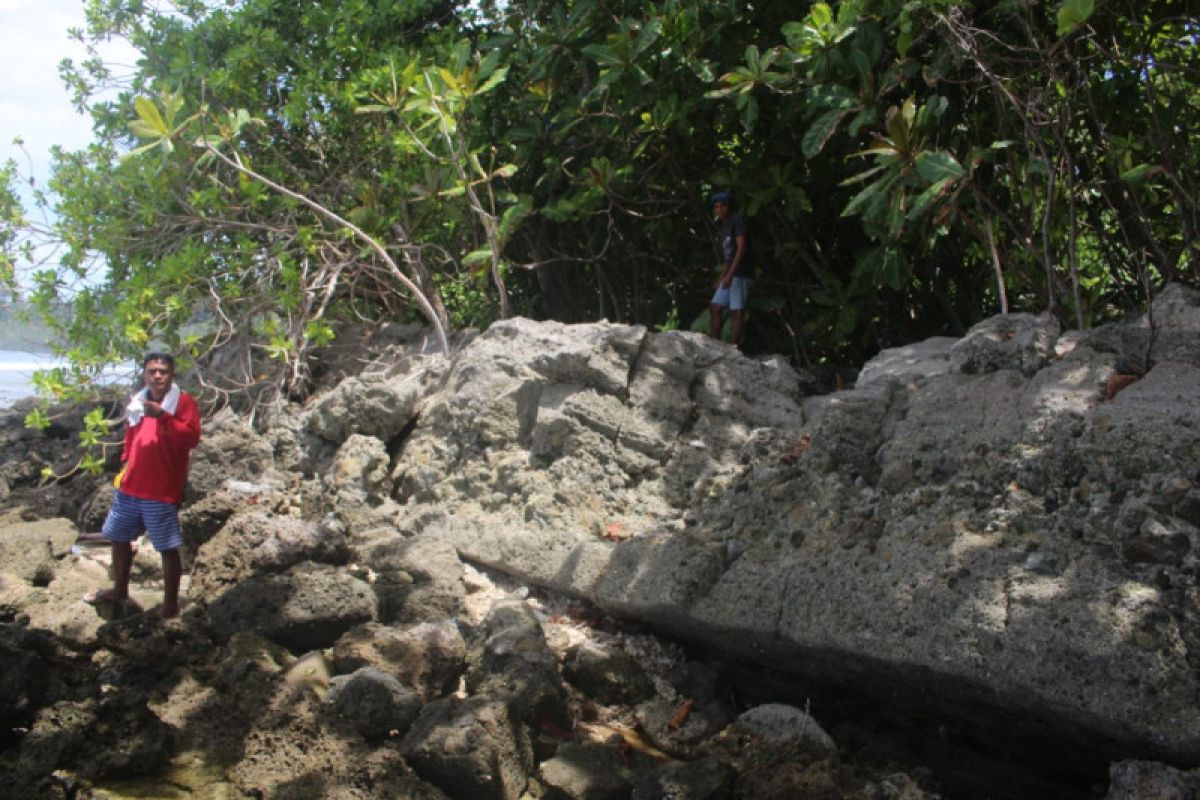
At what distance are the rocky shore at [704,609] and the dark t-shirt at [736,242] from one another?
95cm

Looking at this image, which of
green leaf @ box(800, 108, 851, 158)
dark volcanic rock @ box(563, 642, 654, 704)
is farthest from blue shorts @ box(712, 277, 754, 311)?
dark volcanic rock @ box(563, 642, 654, 704)

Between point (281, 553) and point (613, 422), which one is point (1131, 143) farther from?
point (281, 553)

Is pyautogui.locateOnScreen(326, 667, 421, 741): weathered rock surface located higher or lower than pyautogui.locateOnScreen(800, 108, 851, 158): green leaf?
lower

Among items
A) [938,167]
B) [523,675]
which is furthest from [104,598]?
A: [938,167]

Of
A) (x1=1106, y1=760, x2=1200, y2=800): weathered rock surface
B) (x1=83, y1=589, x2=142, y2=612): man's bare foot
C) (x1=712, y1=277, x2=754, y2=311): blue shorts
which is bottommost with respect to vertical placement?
(x1=83, y1=589, x2=142, y2=612): man's bare foot

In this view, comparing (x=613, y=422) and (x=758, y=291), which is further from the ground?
(x=758, y=291)

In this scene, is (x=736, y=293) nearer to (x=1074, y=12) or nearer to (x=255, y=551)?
(x=1074, y=12)

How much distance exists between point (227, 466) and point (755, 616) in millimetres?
3821

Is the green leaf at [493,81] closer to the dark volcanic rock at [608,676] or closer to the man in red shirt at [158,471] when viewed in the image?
the man in red shirt at [158,471]

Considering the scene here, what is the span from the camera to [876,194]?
4883mm

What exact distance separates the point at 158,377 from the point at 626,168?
126 inches

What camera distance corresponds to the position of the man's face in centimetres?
478

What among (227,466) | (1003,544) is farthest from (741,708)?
(227,466)

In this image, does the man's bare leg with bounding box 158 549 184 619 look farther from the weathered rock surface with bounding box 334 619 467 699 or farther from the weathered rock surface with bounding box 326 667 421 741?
the weathered rock surface with bounding box 326 667 421 741
